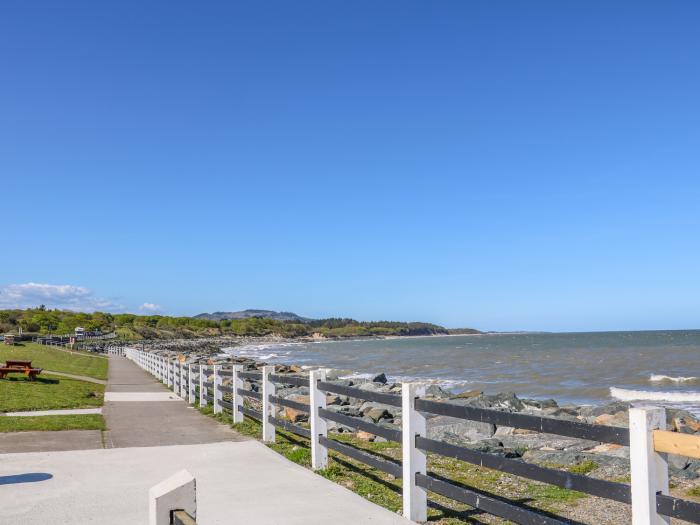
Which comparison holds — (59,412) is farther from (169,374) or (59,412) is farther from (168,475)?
(169,374)

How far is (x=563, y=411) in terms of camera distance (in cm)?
2081

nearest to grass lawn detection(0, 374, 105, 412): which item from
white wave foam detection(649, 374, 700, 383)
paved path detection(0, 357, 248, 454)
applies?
paved path detection(0, 357, 248, 454)

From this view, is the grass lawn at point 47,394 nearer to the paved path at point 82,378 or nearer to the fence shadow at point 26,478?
the paved path at point 82,378

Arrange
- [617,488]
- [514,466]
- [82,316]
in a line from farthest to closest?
1. [82,316]
2. [514,466]
3. [617,488]

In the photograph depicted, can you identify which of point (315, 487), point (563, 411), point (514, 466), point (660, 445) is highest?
point (660, 445)

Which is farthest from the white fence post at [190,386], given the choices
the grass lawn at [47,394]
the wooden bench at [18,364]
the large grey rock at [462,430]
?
the wooden bench at [18,364]

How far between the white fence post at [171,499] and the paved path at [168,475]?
3.48 m

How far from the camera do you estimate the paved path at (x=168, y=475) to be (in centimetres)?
622

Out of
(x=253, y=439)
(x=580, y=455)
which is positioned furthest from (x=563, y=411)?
(x=253, y=439)

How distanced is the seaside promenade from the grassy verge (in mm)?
385

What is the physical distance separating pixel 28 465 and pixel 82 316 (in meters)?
126

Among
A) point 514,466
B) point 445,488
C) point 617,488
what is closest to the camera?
point 617,488

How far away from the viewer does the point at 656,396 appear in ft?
97.0

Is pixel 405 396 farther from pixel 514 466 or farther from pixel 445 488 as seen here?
pixel 514 466
